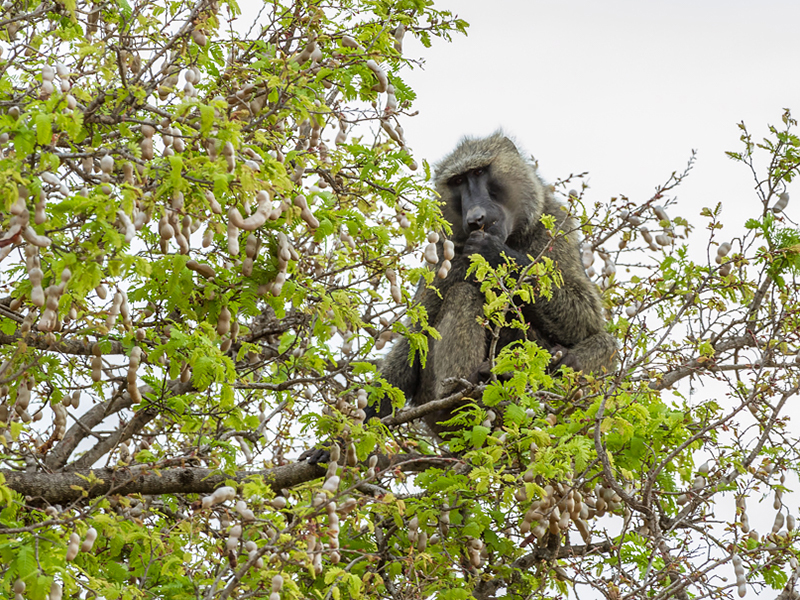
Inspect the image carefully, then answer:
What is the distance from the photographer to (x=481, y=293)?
603 centimetres

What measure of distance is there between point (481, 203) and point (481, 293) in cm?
90

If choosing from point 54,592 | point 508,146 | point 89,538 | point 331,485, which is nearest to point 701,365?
point 331,485

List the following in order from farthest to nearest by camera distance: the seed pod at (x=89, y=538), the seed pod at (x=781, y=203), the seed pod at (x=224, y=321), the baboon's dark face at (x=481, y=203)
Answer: the baboon's dark face at (x=481, y=203) < the seed pod at (x=781, y=203) < the seed pod at (x=224, y=321) < the seed pod at (x=89, y=538)

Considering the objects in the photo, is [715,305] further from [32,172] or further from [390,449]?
[32,172]

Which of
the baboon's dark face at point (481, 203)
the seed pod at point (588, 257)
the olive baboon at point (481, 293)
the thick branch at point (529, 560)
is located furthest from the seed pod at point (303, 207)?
the baboon's dark face at point (481, 203)

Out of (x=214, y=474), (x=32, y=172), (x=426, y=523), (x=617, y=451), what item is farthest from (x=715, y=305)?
(x=32, y=172)

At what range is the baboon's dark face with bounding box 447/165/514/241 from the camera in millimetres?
6445

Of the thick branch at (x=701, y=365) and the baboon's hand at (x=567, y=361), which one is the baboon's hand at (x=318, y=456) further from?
the thick branch at (x=701, y=365)

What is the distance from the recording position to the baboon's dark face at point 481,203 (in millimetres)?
6445

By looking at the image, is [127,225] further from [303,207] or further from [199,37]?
[199,37]

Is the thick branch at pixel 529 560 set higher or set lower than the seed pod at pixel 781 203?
lower

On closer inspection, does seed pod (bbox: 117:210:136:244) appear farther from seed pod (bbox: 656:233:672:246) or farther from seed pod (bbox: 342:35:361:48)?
seed pod (bbox: 656:233:672:246)

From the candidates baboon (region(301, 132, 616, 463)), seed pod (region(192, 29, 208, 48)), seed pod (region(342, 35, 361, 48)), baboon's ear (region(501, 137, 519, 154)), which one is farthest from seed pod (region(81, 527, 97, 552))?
baboon's ear (region(501, 137, 519, 154))

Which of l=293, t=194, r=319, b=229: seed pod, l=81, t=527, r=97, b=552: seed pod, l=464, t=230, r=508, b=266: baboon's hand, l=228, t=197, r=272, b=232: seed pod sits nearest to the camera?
l=228, t=197, r=272, b=232: seed pod
